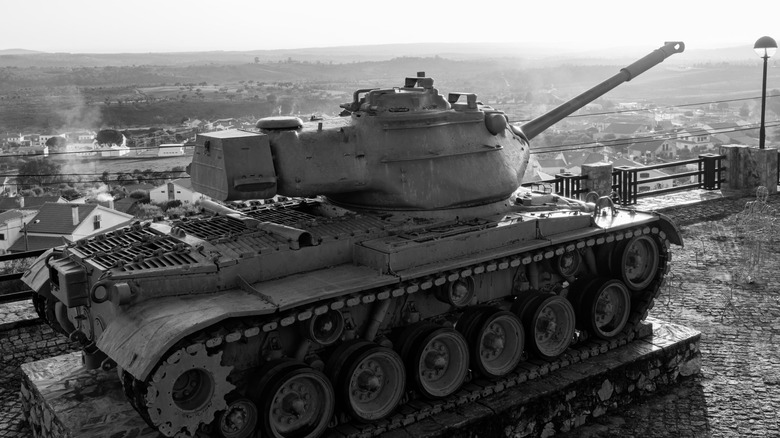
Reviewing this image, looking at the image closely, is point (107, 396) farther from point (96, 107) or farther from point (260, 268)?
point (96, 107)

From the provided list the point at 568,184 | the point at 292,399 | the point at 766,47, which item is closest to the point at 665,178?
the point at 568,184

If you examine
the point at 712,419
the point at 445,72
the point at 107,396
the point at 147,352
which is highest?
the point at 445,72

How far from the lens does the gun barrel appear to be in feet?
35.8

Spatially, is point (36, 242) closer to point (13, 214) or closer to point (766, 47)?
point (13, 214)

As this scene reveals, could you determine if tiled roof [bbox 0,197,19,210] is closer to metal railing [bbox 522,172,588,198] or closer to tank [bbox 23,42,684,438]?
tank [bbox 23,42,684,438]

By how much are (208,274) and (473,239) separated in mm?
2553

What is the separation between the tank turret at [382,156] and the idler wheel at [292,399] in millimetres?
1765

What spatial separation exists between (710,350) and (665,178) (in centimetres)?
981

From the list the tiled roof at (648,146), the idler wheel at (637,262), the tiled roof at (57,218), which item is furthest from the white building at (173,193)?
the tiled roof at (648,146)

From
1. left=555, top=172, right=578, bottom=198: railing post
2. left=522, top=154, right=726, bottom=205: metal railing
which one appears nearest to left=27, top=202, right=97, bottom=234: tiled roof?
left=522, top=154, right=726, bottom=205: metal railing

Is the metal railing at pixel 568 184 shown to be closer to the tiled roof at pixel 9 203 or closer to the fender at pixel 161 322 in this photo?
the tiled roof at pixel 9 203

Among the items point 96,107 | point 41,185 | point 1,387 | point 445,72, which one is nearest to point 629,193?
point 445,72

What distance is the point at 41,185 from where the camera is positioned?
17.0 m

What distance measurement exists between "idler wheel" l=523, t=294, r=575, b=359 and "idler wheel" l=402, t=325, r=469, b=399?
90 cm
